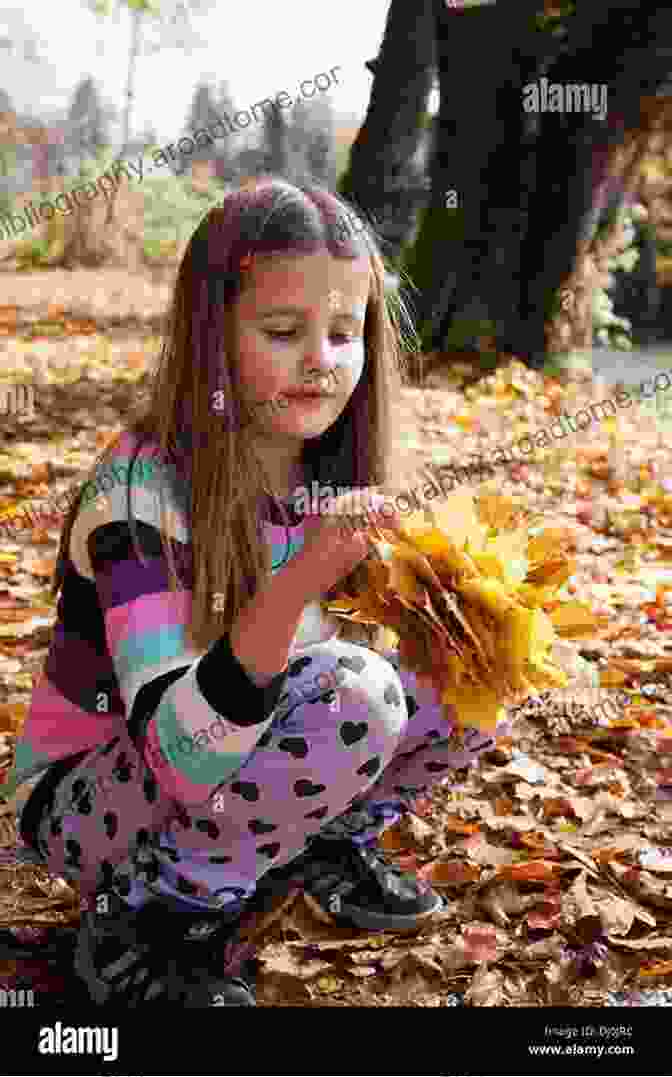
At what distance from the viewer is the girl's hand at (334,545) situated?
1309 mm

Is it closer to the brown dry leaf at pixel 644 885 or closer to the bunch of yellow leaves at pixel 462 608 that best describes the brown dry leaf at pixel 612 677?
the brown dry leaf at pixel 644 885

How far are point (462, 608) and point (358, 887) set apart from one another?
0.57m

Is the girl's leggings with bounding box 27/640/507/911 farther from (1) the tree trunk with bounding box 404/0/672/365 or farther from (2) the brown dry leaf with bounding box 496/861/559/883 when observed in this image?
(1) the tree trunk with bounding box 404/0/672/365

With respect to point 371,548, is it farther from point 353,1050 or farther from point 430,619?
point 353,1050

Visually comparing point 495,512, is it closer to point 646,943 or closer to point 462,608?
point 462,608

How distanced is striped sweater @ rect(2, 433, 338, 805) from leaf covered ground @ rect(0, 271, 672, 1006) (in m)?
0.37

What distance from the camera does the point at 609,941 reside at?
1804 millimetres

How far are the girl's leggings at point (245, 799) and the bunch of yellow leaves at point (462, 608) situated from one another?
0.07 m

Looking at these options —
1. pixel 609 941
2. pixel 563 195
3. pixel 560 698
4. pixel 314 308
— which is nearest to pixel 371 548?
pixel 314 308

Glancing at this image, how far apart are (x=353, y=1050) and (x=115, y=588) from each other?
615mm

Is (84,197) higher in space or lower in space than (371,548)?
higher

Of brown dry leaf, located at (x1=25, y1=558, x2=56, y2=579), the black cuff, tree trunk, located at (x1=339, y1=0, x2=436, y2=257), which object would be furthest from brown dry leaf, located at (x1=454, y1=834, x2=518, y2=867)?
tree trunk, located at (x1=339, y1=0, x2=436, y2=257)

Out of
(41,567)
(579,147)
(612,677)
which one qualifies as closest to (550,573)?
(612,677)

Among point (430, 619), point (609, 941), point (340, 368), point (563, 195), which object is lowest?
point (609, 941)
